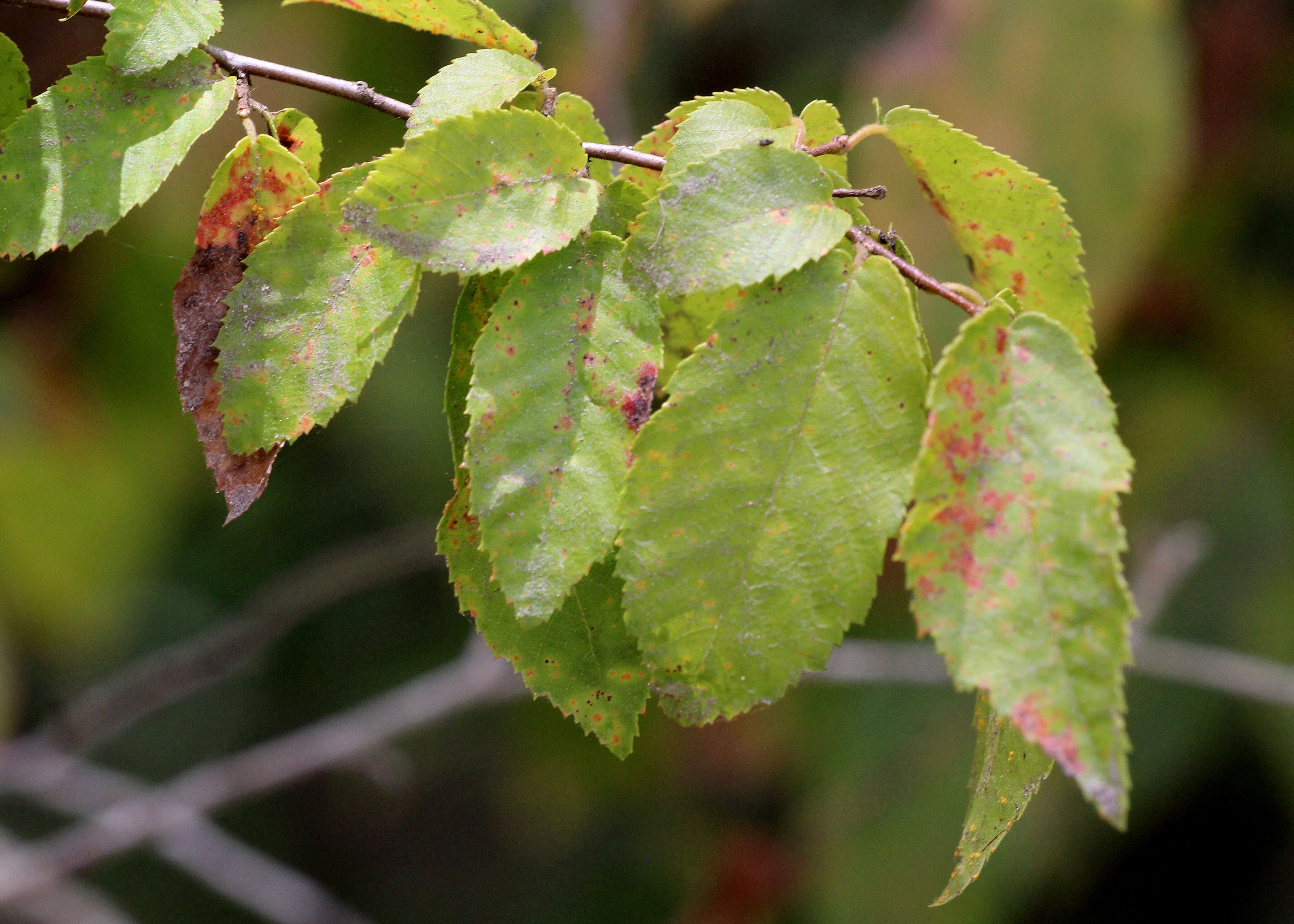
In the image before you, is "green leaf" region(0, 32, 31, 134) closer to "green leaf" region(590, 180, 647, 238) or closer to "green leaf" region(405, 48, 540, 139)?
"green leaf" region(405, 48, 540, 139)

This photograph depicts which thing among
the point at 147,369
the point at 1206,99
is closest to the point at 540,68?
the point at 147,369

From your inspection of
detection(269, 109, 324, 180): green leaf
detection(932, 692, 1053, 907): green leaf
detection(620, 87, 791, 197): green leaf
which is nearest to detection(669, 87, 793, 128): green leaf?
detection(620, 87, 791, 197): green leaf

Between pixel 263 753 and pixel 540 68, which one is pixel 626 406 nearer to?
pixel 540 68

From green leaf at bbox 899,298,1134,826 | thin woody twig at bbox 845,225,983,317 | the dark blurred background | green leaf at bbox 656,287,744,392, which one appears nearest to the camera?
green leaf at bbox 899,298,1134,826

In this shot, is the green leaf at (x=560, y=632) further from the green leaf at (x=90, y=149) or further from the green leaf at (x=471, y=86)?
the green leaf at (x=90, y=149)

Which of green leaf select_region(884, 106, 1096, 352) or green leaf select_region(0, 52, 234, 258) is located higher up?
green leaf select_region(0, 52, 234, 258)

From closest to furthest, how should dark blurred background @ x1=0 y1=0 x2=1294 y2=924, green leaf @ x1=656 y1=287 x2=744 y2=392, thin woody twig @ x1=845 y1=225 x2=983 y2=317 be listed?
thin woody twig @ x1=845 y1=225 x2=983 y2=317 → green leaf @ x1=656 y1=287 x2=744 y2=392 → dark blurred background @ x1=0 y1=0 x2=1294 y2=924
